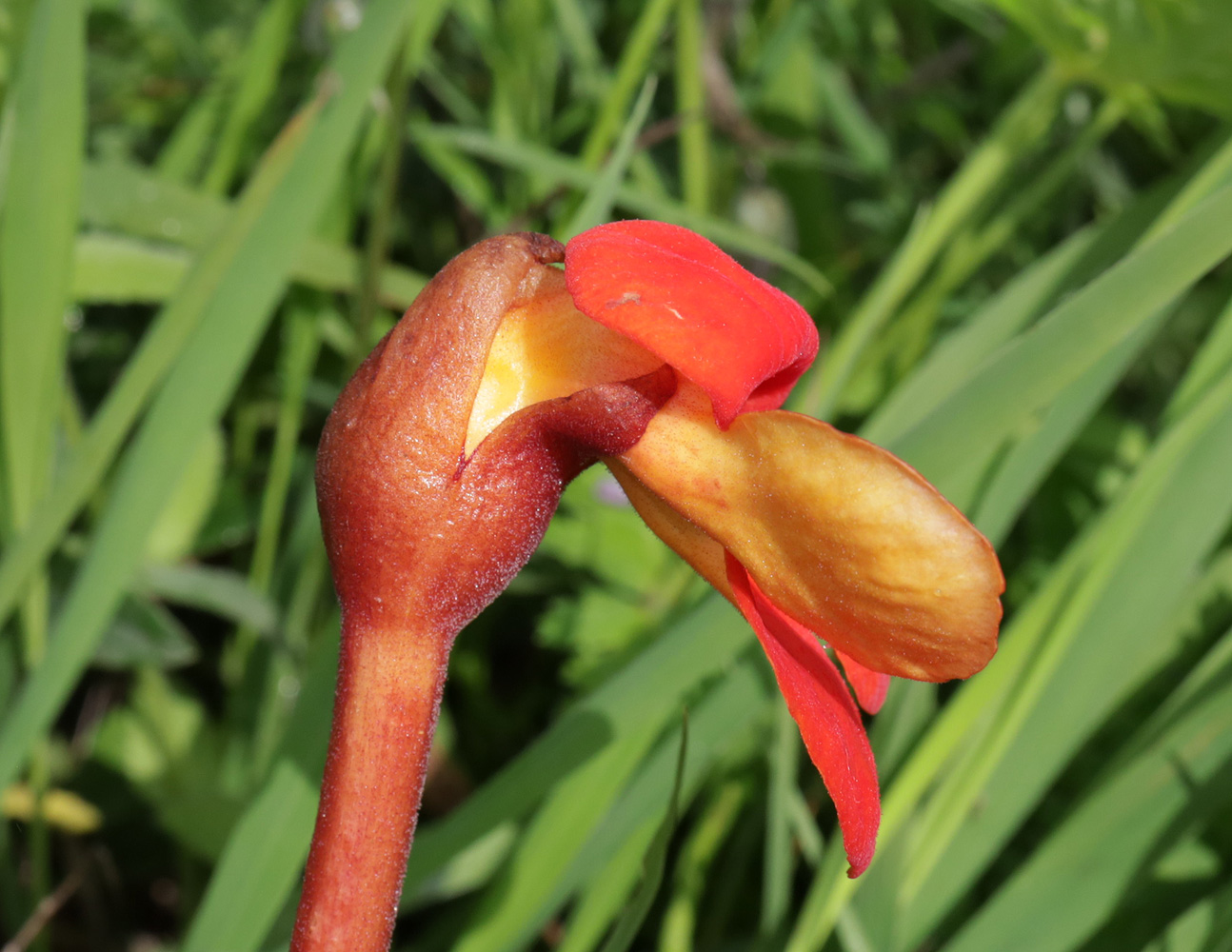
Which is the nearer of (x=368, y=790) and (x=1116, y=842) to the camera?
(x=368, y=790)

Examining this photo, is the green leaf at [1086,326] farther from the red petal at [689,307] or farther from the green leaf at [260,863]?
the green leaf at [260,863]

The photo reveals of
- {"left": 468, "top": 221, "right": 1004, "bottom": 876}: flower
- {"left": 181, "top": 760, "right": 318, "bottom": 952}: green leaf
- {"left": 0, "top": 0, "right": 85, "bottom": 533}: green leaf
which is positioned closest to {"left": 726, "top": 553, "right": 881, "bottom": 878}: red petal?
{"left": 468, "top": 221, "right": 1004, "bottom": 876}: flower

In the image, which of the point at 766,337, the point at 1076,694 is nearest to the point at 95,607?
the point at 766,337

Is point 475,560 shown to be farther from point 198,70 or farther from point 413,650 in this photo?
point 198,70

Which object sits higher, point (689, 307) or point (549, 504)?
point (689, 307)

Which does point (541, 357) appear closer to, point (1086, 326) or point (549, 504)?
point (549, 504)

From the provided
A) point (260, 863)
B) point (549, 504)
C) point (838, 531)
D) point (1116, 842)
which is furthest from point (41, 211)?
point (1116, 842)
